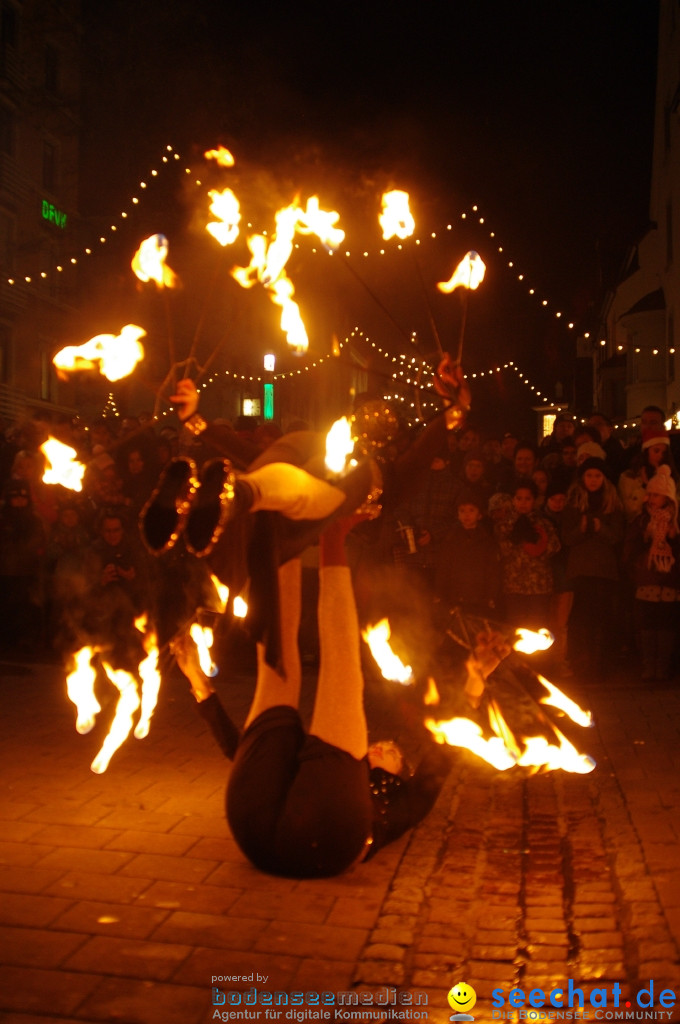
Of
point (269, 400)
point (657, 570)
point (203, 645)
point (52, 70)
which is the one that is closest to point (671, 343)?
point (269, 400)

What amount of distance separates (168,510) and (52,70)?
1300 inches

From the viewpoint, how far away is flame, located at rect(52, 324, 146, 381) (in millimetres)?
5371

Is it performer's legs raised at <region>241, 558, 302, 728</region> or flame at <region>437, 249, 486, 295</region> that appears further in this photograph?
flame at <region>437, 249, 486, 295</region>

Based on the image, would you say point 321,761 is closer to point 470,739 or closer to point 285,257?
point 470,739

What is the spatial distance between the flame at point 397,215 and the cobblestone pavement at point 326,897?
3197 mm

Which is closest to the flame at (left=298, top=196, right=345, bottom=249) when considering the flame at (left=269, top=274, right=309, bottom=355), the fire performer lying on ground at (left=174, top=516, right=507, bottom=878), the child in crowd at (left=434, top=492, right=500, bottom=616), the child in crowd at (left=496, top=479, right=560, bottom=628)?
the flame at (left=269, top=274, right=309, bottom=355)

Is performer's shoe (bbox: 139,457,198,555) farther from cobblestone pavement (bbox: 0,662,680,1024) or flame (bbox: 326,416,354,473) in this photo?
cobblestone pavement (bbox: 0,662,680,1024)

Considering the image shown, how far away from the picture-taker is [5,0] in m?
29.6

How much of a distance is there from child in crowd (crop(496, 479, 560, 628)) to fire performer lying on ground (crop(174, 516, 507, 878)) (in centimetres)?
434

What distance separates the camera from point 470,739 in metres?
5.03

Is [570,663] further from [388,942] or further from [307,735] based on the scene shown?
[388,942]

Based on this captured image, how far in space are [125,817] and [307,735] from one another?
139 cm

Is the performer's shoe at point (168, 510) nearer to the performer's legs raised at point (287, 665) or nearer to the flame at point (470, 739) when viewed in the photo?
the performer's legs raised at point (287, 665)

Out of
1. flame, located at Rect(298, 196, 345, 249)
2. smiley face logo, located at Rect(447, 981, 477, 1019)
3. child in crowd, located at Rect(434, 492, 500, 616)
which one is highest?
flame, located at Rect(298, 196, 345, 249)
